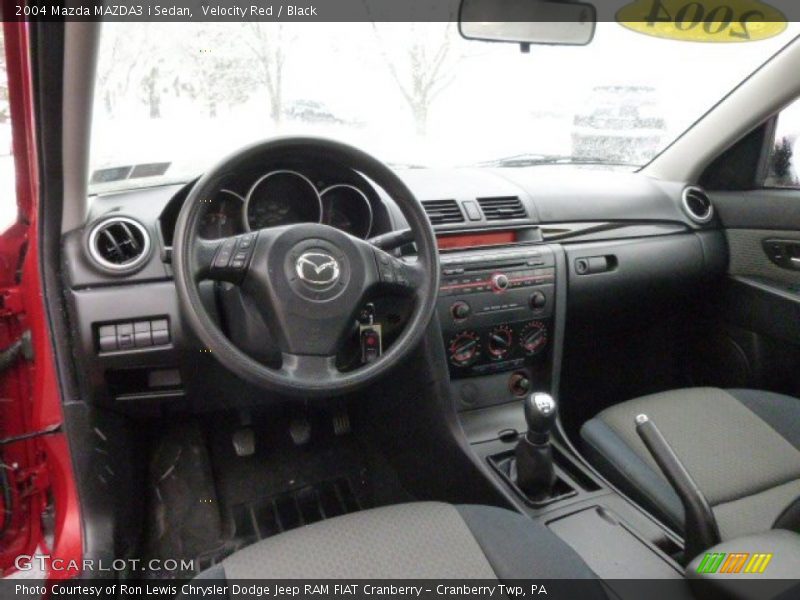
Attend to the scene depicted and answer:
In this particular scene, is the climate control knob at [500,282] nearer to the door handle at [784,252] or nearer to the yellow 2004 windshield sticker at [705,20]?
the yellow 2004 windshield sticker at [705,20]

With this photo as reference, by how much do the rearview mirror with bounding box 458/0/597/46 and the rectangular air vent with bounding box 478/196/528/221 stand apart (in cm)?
51

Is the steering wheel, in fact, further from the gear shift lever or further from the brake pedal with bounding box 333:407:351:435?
the brake pedal with bounding box 333:407:351:435

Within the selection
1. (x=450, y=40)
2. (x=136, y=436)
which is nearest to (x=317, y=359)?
(x=136, y=436)

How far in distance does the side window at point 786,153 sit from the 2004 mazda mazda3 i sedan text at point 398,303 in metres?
0.01

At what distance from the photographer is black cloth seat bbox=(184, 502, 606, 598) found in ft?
4.11

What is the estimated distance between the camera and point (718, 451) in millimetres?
1920

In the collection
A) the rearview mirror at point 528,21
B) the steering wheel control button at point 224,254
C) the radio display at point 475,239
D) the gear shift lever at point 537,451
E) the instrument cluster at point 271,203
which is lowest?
the gear shift lever at point 537,451

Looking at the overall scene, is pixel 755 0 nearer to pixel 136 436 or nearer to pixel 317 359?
pixel 317 359

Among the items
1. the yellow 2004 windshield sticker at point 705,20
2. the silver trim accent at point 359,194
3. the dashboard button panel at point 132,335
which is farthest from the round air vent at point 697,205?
the dashboard button panel at point 132,335

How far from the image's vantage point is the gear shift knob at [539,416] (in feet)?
6.14

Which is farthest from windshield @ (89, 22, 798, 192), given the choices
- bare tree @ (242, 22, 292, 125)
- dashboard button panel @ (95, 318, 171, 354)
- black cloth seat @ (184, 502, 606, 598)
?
black cloth seat @ (184, 502, 606, 598)

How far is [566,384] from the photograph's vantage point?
8.64 ft

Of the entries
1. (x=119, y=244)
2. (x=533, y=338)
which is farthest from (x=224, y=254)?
(x=533, y=338)

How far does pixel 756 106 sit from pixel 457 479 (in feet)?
5.72
